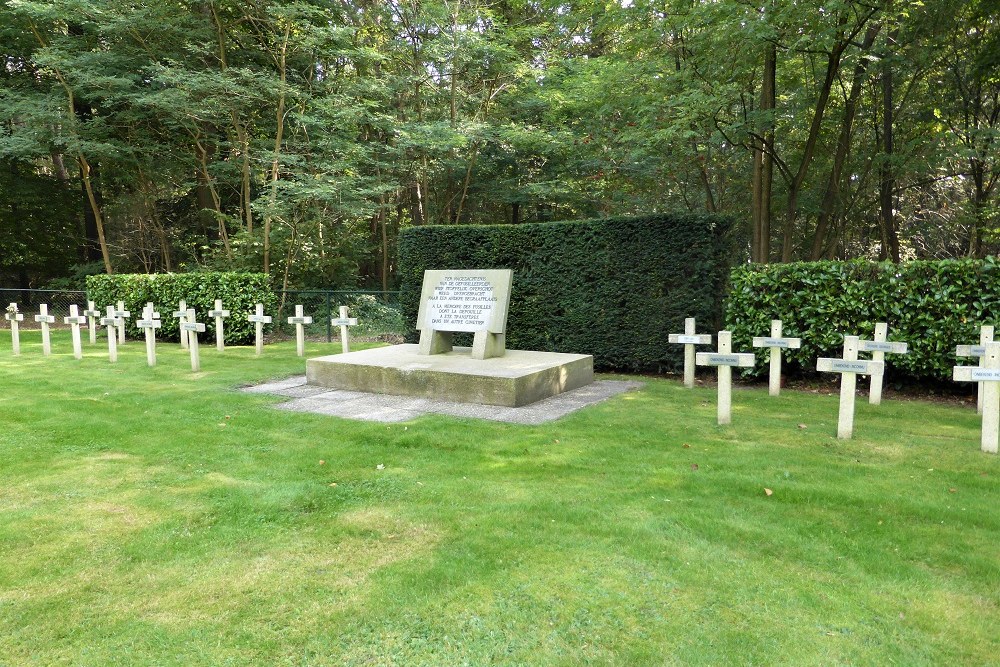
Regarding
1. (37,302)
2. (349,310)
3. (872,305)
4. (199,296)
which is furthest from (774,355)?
(37,302)

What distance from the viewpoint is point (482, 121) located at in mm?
17031

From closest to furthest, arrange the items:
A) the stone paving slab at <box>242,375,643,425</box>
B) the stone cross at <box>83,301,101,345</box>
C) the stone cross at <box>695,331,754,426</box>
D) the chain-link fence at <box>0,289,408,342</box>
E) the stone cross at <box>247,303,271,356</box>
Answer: the stone cross at <box>695,331,754,426</box> → the stone paving slab at <box>242,375,643,425</box> → the stone cross at <box>247,303,271,356</box> → the stone cross at <box>83,301,101,345</box> → the chain-link fence at <box>0,289,408,342</box>

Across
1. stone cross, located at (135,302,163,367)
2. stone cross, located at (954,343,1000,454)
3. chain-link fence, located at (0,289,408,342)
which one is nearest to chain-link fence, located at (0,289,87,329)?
chain-link fence, located at (0,289,408,342)

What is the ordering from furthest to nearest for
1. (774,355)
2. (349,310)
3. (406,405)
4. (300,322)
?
(349,310)
(300,322)
(774,355)
(406,405)

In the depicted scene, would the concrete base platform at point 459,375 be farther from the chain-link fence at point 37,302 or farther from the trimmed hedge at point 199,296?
the chain-link fence at point 37,302

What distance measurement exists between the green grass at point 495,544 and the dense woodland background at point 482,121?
749cm

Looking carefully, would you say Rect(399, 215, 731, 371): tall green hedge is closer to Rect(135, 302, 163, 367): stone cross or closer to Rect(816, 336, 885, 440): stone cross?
Rect(816, 336, 885, 440): stone cross

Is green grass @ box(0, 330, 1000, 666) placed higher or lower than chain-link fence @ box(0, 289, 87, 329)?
lower

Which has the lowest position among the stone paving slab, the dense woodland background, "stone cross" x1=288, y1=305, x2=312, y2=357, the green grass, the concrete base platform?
the green grass

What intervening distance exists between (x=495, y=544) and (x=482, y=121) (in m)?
15.7

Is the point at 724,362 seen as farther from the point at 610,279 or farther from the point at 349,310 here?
the point at 349,310

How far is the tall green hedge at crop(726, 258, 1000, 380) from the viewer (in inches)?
279

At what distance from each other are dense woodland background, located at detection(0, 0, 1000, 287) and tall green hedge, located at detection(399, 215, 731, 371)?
260cm

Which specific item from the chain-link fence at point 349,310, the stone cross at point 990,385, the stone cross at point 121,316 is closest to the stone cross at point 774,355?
the stone cross at point 990,385
